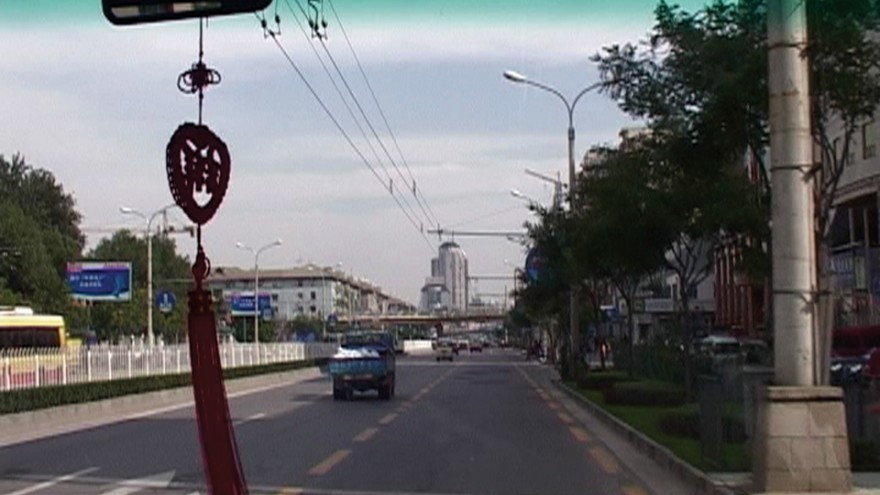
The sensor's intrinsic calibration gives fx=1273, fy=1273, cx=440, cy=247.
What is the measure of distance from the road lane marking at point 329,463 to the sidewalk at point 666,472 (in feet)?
13.6

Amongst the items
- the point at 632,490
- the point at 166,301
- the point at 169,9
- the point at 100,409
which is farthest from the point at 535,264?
the point at 169,9

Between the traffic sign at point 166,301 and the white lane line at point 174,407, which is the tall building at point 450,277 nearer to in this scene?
the traffic sign at point 166,301

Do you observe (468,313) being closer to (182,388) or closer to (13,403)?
(182,388)

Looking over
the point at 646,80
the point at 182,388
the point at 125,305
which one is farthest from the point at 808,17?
the point at 125,305

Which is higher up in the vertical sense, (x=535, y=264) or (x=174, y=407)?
(x=535, y=264)

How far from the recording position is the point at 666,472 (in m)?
16.7

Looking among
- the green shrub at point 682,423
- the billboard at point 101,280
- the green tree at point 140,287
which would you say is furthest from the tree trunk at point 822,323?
the green tree at point 140,287

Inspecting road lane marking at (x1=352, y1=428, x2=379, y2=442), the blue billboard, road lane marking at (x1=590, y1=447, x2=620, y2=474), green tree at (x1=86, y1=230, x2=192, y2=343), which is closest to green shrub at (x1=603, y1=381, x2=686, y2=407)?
road lane marking at (x1=352, y1=428, x2=379, y2=442)

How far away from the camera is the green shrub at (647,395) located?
27.4m

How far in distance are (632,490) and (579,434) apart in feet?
28.0

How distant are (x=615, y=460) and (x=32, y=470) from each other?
841cm

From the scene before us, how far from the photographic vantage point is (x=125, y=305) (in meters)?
83.6

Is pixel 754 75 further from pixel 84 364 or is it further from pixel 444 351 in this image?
pixel 444 351

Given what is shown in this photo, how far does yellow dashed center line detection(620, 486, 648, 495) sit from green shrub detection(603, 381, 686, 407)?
11599mm
